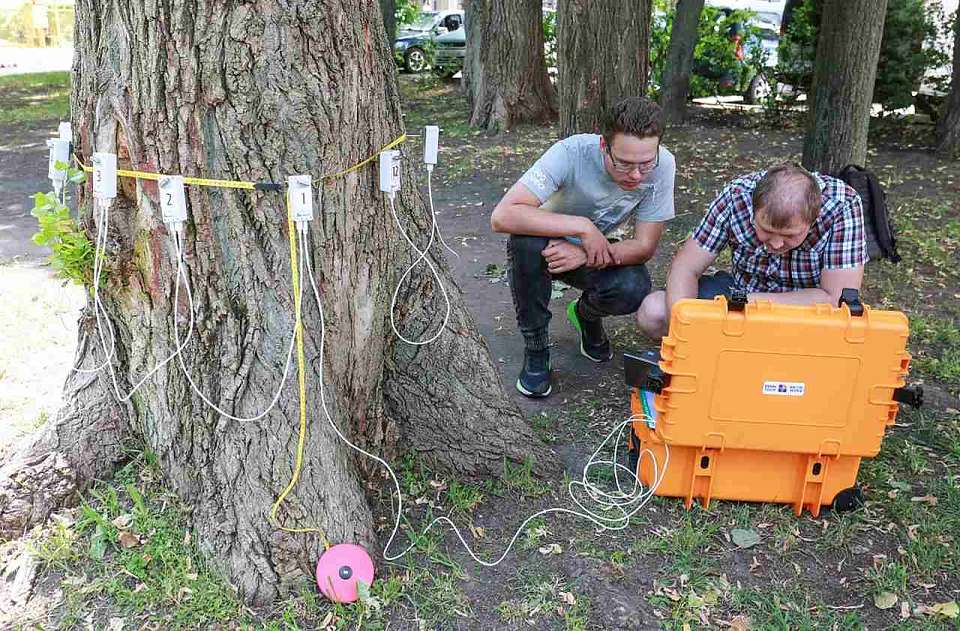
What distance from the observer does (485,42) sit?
32.1 feet

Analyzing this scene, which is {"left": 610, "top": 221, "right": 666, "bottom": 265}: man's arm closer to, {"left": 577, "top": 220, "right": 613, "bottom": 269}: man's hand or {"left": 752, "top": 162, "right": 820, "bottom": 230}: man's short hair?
{"left": 577, "top": 220, "right": 613, "bottom": 269}: man's hand

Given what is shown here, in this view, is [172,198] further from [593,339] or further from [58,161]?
[593,339]

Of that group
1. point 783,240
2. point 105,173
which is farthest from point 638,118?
point 105,173

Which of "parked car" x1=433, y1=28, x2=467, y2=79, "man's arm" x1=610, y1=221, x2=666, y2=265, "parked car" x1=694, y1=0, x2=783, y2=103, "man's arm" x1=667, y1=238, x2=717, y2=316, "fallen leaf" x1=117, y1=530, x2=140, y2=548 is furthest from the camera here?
"parked car" x1=433, y1=28, x2=467, y2=79

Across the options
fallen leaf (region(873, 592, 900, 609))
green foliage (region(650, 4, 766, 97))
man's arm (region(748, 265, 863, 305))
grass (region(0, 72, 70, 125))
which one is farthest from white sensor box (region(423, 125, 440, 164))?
grass (region(0, 72, 70, 125))

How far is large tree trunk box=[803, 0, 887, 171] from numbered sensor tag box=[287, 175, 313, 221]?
4551mm

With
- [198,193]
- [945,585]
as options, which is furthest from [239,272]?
[945,585]

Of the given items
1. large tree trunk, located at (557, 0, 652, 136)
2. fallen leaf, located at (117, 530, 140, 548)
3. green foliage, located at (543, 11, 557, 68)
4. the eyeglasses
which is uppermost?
green foliage, located at (543, 11, 557, 68)

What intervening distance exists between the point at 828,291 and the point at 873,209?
2.02 metres

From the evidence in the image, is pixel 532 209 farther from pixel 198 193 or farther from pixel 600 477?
pixel 198 193

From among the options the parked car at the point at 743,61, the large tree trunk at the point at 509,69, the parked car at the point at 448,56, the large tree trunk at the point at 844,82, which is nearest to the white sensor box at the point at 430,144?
the large tree trunk at the point at 844,82

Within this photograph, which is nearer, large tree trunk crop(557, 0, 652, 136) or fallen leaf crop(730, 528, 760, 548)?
fallen leaf crop(730, 528, 760, 548)

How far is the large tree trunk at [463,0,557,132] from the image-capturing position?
9.62 meters

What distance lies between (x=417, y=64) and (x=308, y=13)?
16283 mm
